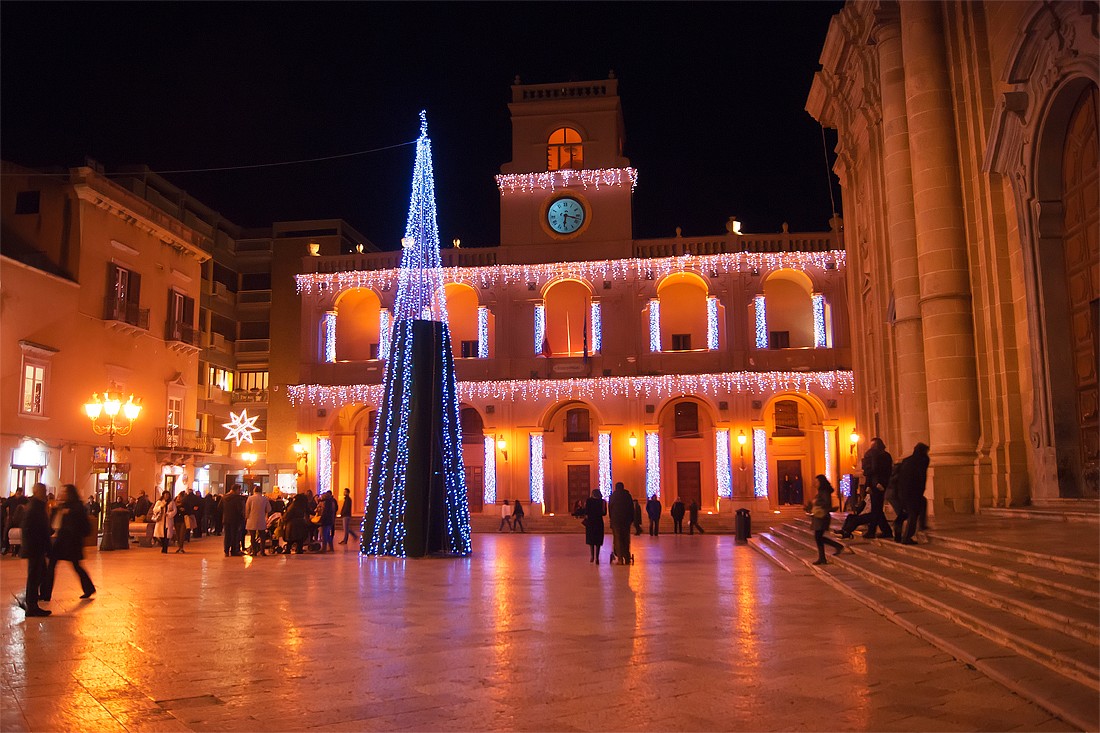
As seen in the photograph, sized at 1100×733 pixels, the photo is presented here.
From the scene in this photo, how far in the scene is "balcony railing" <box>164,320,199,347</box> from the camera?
31938mm

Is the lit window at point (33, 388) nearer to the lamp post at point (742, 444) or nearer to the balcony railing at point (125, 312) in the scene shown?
the balcony railing at point (125, 312)

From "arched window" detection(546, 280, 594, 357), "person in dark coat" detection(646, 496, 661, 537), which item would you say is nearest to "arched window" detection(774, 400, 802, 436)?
"arched window" detection(546, 280, 594, 357)

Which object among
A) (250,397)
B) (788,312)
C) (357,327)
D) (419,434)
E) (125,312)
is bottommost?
(419,434)

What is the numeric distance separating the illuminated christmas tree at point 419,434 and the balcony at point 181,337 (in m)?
16.8

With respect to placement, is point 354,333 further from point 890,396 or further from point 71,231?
point 890,396

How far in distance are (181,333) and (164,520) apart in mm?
13691

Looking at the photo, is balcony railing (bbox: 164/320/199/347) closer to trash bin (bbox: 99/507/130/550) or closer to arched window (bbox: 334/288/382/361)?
arched window (bbox: 334/288/382/361)

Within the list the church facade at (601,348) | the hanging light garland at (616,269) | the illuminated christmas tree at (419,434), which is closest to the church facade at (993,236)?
the illuminated christmas tree at (419,434)

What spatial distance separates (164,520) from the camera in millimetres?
20500

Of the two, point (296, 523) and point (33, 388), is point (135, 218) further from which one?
point (296, 523)

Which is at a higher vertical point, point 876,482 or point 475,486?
point 876,482

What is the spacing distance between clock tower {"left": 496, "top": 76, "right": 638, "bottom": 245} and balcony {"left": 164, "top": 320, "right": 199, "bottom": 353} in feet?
41.0

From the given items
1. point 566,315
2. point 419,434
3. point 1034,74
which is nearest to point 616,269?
point 566,315

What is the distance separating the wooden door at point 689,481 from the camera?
115ft
